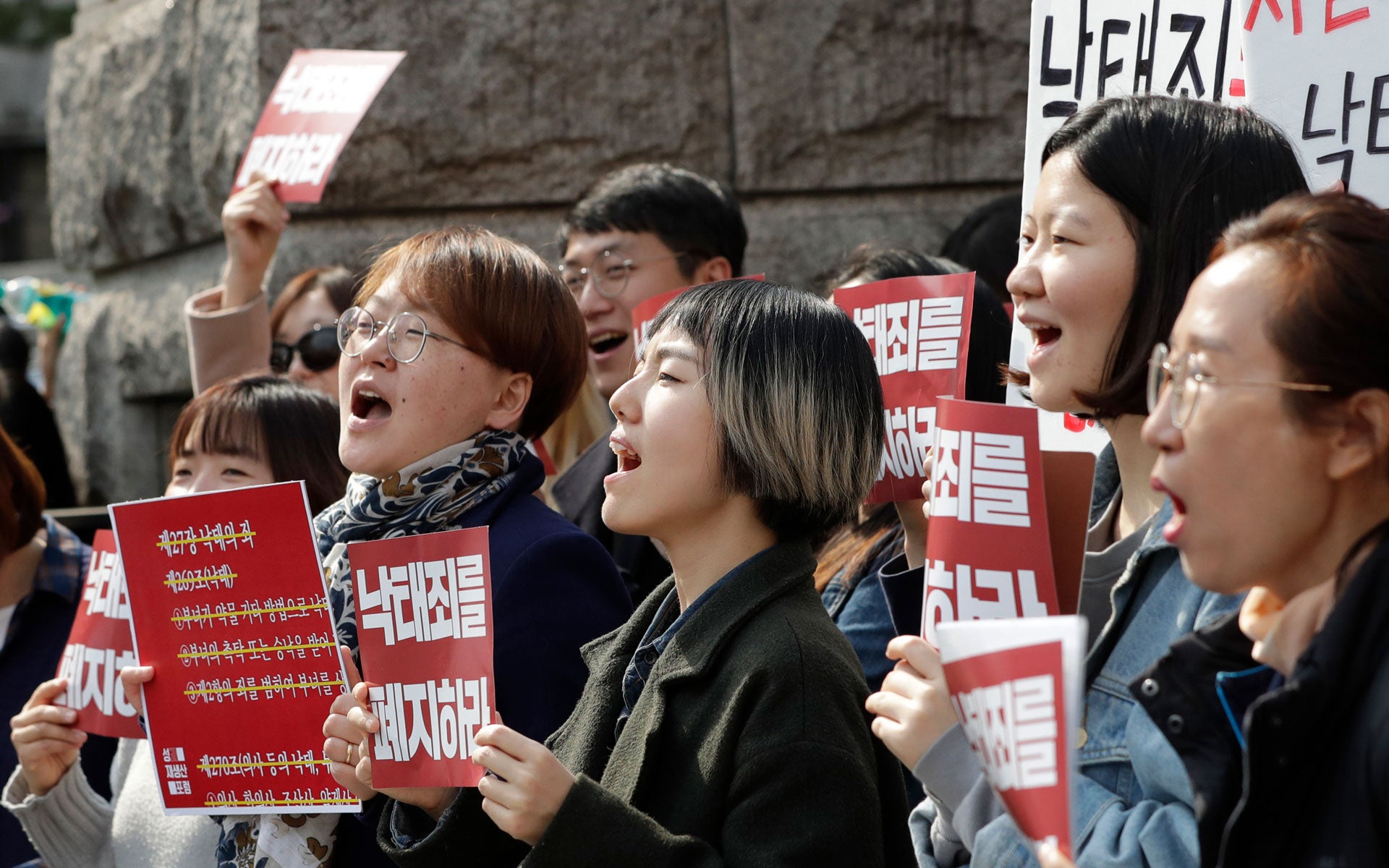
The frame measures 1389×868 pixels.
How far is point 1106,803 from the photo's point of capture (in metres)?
1.84

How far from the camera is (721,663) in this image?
2.12 meters

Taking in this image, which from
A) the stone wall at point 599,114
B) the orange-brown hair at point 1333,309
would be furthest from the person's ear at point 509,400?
the stone wall at point 599,114

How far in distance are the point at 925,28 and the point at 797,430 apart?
2.90m

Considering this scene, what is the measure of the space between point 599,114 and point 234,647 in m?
2.59

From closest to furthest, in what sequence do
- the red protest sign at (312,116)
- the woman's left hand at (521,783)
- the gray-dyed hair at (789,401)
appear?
the woman's left hand at (521,783), the gray-dyed hair at (789,401), the red protest sign at (312,116)

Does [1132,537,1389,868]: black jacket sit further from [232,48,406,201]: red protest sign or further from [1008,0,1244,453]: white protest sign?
[232,48,406,201]: red protest sign

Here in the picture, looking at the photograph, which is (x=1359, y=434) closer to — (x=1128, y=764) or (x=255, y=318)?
(x=1128, y=764)

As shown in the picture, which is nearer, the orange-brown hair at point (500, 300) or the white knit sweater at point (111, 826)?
the orange-brown hair at point (500, 300)

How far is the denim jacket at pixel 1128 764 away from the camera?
173 centimetres

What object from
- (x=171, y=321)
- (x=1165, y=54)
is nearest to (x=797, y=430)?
(x=1165, y=54)

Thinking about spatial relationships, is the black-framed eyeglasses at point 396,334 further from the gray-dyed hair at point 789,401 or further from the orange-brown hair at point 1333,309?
the orange-brown hair at point 1333,309

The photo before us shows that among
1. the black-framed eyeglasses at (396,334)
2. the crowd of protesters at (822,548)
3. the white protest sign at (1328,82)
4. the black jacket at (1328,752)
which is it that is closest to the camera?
the black jacket at (1328,752)

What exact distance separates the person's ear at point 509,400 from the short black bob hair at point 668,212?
112cm

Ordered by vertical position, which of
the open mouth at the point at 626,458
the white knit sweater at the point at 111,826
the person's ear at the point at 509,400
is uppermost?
the open mouth at the point at 626,458
